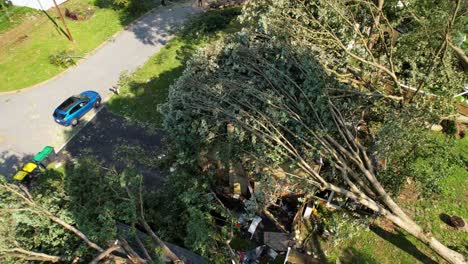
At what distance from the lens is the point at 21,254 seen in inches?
365

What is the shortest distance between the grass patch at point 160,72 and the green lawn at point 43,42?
17.2ft

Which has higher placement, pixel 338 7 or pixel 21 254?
pixel 338 7

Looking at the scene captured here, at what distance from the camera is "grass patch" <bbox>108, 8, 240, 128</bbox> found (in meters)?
18.2

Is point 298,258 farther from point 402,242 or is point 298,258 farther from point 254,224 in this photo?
point 402,242

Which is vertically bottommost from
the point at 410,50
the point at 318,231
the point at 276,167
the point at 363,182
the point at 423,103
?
the point at 318,231

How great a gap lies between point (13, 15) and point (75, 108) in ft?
51.6

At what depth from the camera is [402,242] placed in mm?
11859

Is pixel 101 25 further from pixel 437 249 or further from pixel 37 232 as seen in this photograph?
pixel 437 249

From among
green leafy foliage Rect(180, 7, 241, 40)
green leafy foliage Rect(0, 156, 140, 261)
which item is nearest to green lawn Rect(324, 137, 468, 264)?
green leafy foliage Rect(0, 156, 140, 261)

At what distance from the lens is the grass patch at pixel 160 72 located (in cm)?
1822

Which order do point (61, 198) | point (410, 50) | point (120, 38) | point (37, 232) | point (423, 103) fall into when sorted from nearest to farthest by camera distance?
point (37, 232) → point (61, 198) → point (423, 103) → point (410, 50) → point (120, 38)

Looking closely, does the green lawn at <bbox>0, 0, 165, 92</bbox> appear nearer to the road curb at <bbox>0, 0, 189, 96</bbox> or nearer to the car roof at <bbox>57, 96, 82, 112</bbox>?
the road curb at <bbox>0, 0, 189, 96</bbox>

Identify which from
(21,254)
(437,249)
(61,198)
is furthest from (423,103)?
(21,254)

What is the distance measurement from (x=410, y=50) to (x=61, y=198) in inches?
609
